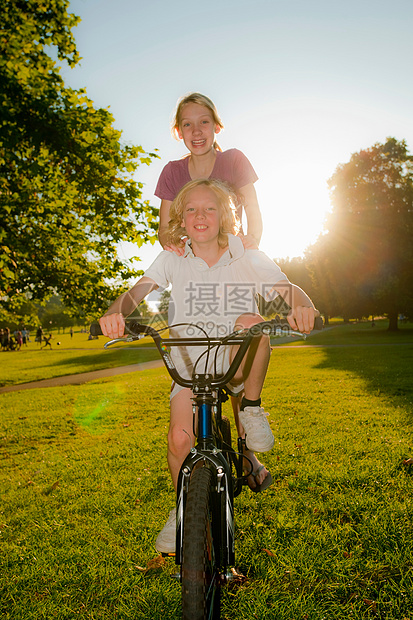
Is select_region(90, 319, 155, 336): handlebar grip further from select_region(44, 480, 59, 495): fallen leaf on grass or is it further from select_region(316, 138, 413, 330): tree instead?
select_region(316, 138, 413, 330): tree

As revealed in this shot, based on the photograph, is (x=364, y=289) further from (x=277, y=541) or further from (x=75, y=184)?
(x=277, y=541)

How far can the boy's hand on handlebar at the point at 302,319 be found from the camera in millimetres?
2088

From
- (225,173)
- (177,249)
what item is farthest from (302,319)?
(225,173)

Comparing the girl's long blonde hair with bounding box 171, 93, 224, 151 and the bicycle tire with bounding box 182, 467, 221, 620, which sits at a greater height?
the girl's long blonde hair with bounding box 171, 93, 224, 151

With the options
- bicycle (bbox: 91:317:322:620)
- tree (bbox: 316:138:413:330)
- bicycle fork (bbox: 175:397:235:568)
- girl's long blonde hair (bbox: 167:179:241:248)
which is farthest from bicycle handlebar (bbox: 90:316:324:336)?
tree (bbox: 316:138:413:330)

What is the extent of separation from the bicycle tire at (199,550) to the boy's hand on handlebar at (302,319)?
0.82 m

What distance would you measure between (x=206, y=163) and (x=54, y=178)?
670cm

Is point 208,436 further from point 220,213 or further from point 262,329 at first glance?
point 220,213

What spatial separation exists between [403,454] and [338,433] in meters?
1.21

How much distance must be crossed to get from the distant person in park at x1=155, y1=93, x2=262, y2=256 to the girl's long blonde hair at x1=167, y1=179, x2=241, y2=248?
485 millimetres

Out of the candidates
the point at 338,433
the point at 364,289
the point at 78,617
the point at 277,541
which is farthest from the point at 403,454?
the point at 364,289

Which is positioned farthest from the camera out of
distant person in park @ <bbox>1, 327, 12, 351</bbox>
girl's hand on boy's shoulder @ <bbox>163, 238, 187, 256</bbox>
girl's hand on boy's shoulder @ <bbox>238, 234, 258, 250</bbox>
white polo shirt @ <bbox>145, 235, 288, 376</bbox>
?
distant person in park @ <bbox>1, 327, 12, 351</bbox>

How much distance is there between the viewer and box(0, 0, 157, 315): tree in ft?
27.0

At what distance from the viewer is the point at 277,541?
Answer: 10.0 feet
